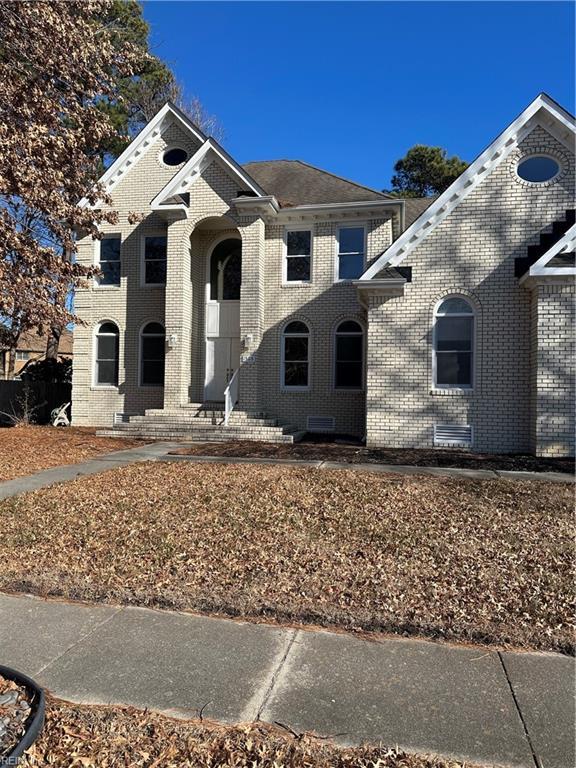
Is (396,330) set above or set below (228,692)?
above

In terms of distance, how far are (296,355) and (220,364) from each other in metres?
2.45

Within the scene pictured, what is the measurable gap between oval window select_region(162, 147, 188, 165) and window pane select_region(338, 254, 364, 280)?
244 inches

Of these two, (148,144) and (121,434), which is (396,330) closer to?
(121,434)

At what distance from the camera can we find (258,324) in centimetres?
1594

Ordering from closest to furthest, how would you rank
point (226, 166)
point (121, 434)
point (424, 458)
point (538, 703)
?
point (538, 703), point (424, 458), point (121, 434), point (226, 166)

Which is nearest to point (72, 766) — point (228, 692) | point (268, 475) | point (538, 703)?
point (228, 692)

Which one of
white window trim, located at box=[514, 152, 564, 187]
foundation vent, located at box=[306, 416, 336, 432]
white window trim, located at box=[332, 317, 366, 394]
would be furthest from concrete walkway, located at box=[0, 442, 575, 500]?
white window trim, located at box=[514, 152, 564, 187]

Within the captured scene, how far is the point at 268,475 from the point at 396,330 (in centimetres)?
563

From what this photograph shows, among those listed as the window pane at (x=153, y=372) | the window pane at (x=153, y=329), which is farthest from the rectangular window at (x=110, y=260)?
the window pane at (x=153, y=372)

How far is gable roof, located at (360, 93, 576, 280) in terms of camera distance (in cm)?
1184

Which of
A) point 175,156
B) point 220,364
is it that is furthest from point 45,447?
point 175,156

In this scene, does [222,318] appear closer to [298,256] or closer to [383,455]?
[298,256]

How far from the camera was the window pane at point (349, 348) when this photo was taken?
15938mm

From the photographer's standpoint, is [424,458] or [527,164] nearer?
[424,458]
